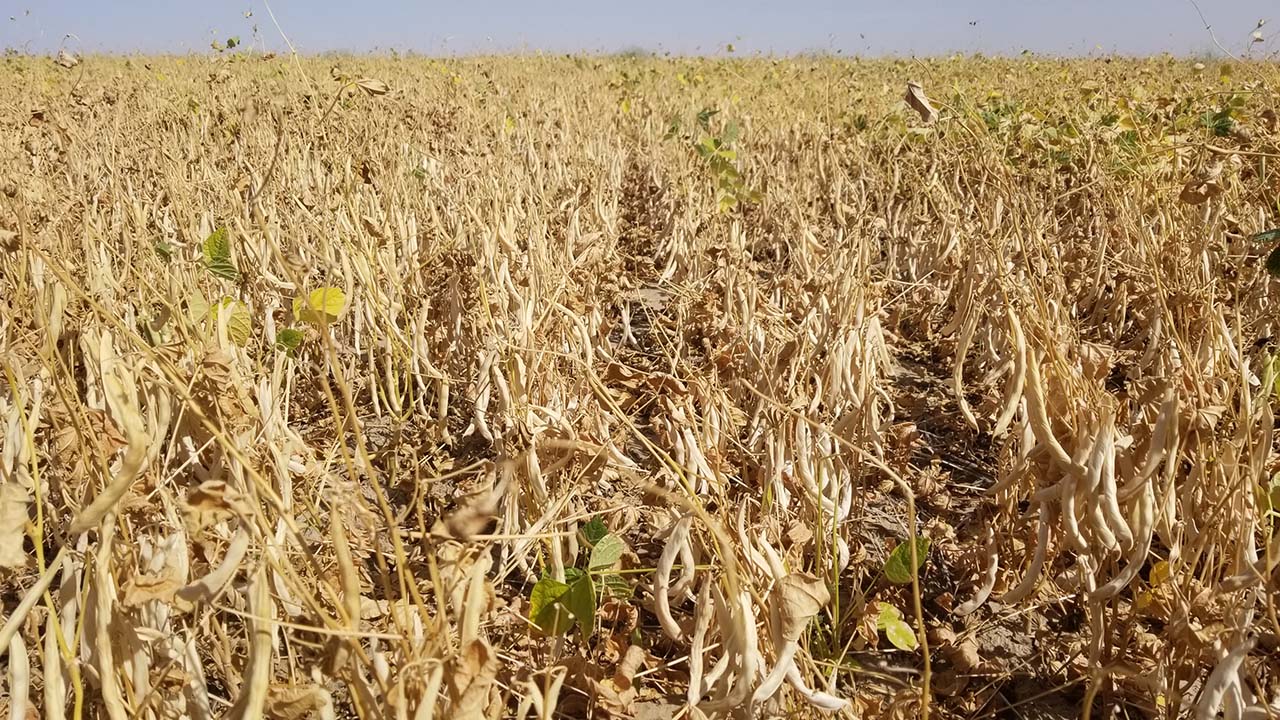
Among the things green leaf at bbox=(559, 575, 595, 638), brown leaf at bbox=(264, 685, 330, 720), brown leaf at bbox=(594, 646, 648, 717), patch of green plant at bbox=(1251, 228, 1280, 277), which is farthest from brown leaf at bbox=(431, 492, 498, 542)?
patch of green plant at bbox=(1251, 228, 1280, 277)

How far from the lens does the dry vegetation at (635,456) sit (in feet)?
2.75

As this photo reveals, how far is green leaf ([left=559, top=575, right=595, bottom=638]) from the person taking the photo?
41.3 inches

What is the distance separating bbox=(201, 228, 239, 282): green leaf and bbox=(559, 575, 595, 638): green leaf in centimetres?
97

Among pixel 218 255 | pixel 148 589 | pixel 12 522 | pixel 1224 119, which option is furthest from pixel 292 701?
pixel 1224 119

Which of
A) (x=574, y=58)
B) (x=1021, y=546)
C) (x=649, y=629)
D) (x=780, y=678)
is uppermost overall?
(x=574, y=58)

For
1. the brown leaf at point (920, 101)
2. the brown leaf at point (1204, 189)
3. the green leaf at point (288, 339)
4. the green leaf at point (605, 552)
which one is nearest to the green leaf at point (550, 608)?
the green leaf at point (605, 552)

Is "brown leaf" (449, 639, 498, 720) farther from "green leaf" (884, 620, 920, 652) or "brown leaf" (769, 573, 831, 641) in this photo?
"green leaf" (884, 620, 920, 652)

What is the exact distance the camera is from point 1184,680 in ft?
3.60

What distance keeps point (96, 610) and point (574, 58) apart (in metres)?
8.76

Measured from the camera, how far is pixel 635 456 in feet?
6.12

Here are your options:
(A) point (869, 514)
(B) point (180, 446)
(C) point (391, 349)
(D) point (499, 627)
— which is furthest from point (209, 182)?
(A) point (869, 514)

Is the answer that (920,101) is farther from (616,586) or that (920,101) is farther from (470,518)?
(470,518)

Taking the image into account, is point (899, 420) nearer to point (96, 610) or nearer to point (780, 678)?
point (780, 678)

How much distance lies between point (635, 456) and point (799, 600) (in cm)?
105
